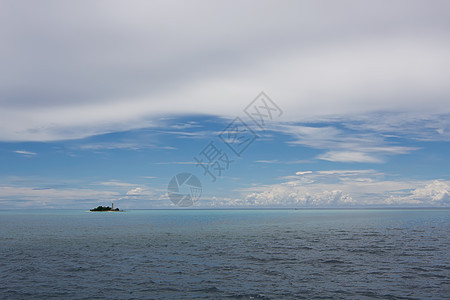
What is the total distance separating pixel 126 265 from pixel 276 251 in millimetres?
23175

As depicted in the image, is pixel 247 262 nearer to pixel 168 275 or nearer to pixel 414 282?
pixel 168 275

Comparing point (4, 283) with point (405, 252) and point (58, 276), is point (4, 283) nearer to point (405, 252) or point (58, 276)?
point (58, 276)

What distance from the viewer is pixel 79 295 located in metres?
29.0

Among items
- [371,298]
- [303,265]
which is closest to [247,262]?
[303,265]

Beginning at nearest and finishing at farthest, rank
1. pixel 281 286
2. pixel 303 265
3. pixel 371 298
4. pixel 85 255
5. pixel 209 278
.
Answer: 1. pixel 371 298
2. pixel 281 286
3. pixel 209 278
4. pixel 303 265
5. pixel 85 255

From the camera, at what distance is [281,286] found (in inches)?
1223

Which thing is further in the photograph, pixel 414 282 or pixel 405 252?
pixel 405 252

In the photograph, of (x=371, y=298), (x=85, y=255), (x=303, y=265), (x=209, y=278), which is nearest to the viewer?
(x=371, y=298)

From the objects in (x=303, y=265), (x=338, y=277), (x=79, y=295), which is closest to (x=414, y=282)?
(x=338, y=277)

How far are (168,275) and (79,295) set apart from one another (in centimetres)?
966

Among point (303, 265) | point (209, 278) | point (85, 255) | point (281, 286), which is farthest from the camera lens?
point (85, 255)

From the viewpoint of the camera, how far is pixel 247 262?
141ft

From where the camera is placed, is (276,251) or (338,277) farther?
(276,251)

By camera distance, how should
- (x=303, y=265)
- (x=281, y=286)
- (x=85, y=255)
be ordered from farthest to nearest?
(x=85, y=255) → (x=303, y=265) → (x=281, y=286)
